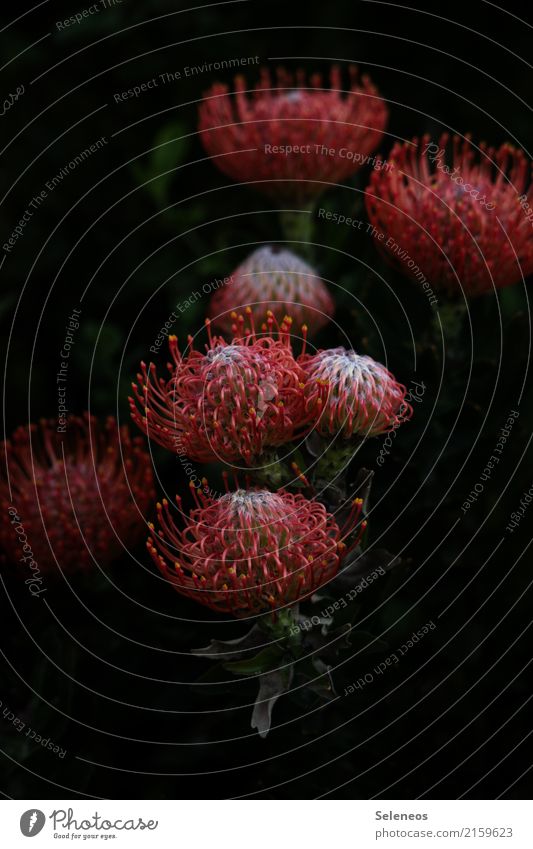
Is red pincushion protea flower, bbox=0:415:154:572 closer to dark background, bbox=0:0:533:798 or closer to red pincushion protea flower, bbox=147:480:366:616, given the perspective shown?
dark background, bbox=0:0:533:798

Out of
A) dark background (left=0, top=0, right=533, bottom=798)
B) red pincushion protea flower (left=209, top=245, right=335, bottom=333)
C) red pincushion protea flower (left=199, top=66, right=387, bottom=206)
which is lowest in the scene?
dark background (left=0, top=0, right=533, bottom=798)

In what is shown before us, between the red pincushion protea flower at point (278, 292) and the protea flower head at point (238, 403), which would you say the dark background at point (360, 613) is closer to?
the red pincushion protea flower at point (278, 292)

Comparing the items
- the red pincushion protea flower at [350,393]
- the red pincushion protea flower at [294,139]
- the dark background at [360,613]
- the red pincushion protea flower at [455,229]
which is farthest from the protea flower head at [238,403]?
the red pincushion protea flower at [294,139]

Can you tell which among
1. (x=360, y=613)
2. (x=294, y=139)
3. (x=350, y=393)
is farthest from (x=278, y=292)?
(x=360, y=613)

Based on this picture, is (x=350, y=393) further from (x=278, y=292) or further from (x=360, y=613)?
(x=278, y=292)

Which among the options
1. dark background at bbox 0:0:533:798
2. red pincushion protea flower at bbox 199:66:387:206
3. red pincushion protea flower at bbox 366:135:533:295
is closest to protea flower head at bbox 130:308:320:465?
dark background at bbox 0:0:533:798

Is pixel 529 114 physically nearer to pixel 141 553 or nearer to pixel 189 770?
pixel 141 553

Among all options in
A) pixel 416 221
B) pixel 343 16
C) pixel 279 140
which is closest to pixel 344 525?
pixel 416 221
